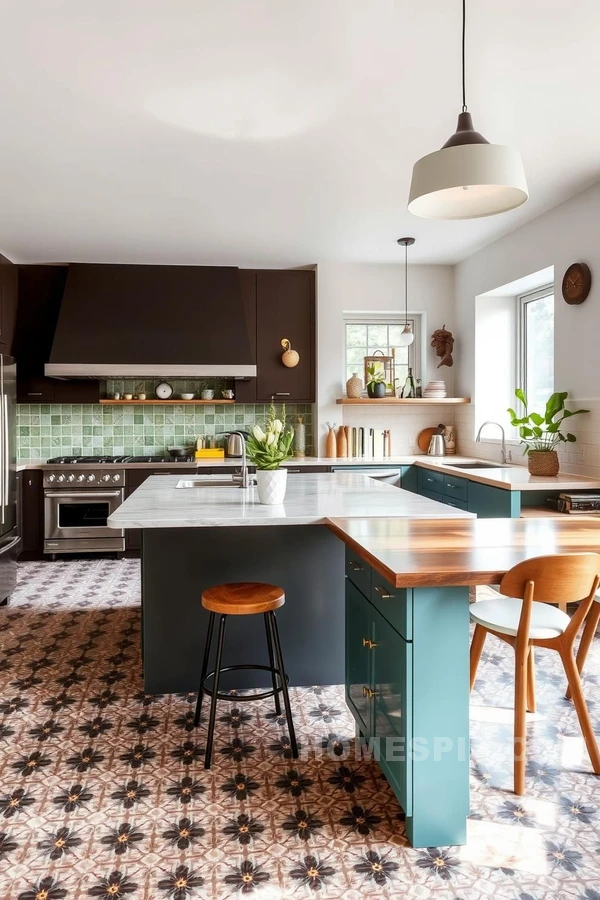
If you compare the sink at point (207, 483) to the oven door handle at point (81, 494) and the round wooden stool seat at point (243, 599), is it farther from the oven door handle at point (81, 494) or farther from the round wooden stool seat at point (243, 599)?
the oven door handle at point (81, 494)

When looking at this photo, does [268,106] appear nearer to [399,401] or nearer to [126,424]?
[399,401]

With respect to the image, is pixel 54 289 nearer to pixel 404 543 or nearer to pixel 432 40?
pixel 432 40

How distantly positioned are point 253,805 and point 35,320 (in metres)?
4.91

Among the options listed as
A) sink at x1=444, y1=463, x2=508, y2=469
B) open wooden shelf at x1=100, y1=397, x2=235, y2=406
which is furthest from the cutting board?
open wooden shelf at x1=100, y1=397, x2=235, y2=406

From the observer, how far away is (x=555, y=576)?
1868mm

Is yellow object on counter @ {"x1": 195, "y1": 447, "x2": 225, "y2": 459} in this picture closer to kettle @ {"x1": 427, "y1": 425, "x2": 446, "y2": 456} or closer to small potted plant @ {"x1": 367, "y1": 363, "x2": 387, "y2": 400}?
small potted plant @ {"x1": 367, "y1": 363, "x2": 387, "y2": 400}

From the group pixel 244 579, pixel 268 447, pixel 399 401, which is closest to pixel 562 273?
pixel 399 401

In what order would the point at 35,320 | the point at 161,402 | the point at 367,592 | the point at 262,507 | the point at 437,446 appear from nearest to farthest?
the point at 367,592
the point at 262,507
the point at 35,320
the point at 161,402
the point at 437,446

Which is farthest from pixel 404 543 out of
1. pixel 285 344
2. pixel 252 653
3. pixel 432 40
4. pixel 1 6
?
pixel 285 344

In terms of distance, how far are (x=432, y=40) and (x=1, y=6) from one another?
155 centimetres

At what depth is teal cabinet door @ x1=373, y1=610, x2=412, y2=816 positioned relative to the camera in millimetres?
1823

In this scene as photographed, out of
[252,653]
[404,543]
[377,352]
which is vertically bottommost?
[252,653]

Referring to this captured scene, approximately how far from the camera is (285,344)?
608 cm

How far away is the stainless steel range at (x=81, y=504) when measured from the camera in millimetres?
5609
